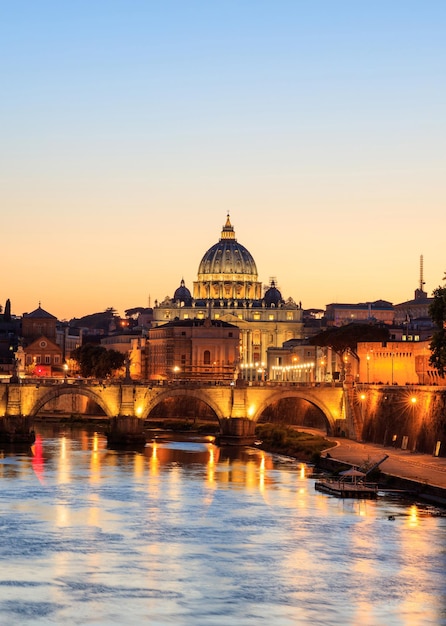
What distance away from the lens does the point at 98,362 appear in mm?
140250

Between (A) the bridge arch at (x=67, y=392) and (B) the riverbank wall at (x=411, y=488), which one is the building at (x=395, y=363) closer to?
(A) the bridge arch at (x=67, y=392)

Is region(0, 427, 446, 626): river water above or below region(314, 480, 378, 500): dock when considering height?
below

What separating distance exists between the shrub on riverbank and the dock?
11919mm

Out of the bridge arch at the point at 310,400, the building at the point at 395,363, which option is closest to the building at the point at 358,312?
the building at the point at 395,363

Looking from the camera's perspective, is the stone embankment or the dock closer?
the stone embankment

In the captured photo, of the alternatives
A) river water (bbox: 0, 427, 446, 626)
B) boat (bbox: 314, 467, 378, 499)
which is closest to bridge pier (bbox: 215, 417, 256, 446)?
river water (bbox: 0, 427, 446, 626)

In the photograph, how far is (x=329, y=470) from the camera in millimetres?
67125

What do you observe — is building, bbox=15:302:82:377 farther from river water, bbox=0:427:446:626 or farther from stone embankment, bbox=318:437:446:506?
river water, bbox=0:427:446:626

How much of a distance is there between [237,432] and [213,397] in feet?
8.84

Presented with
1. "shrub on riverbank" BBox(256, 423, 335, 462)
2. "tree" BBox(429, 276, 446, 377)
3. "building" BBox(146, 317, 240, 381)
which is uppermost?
"building" BBox(146, 317, 240, 381)

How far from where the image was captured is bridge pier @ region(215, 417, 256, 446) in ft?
281

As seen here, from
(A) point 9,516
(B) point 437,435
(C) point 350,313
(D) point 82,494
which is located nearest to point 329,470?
(B) point 437,435

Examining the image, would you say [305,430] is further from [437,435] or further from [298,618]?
[298,618]

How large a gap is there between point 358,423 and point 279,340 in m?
113
